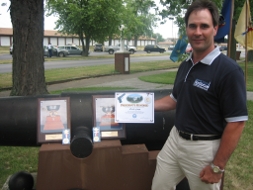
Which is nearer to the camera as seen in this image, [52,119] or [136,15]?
[52,119]

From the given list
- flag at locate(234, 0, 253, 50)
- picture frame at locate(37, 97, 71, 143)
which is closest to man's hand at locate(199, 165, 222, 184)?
picture frame at locate(37, 97, 71, 143)

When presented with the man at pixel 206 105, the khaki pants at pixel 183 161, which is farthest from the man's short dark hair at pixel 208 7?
the khaki pants at pixel 183 161

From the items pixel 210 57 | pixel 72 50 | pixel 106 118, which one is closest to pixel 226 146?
pixel 210 57

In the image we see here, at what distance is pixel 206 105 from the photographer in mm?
1884

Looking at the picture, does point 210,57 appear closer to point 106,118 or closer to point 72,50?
point 106,118

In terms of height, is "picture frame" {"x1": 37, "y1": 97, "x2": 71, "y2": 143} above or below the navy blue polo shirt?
below

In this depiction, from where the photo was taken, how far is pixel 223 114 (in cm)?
185

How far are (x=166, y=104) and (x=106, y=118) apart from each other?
51cm

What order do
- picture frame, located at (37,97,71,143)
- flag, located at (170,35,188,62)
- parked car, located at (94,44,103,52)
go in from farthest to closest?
parked car, located at (94,44,103,52) → flag, located at (170,35,188,62) → picture frame, located at (37,97,71,143)

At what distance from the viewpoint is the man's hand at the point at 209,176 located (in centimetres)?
189

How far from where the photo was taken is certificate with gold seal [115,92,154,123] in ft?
8.11

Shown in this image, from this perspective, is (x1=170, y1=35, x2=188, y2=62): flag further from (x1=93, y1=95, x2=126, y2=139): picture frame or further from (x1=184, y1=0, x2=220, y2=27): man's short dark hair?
(x1=184, y1=0, x2=220, y2=27): man's short dark hair

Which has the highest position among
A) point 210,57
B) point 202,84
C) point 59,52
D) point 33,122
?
point 59,52

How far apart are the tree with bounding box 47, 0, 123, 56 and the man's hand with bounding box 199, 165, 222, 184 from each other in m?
30.8
